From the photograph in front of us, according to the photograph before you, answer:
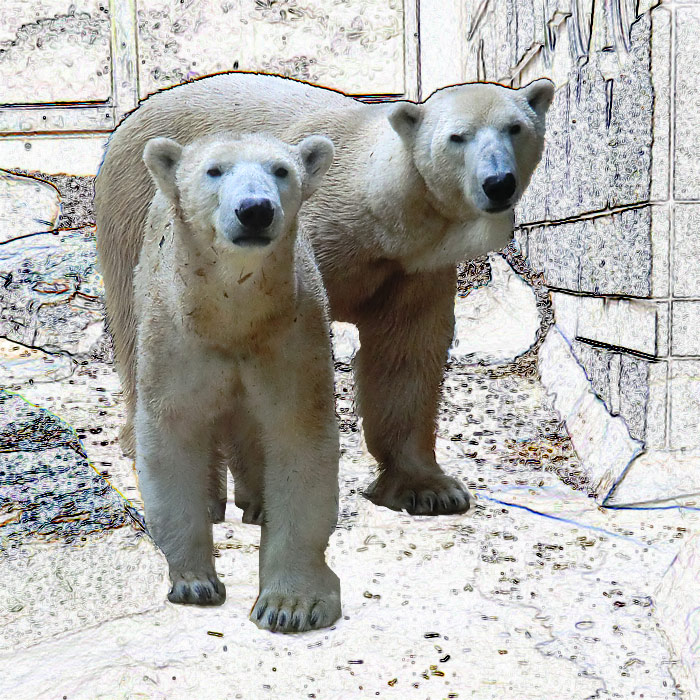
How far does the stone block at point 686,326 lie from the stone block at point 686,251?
0.13 ft

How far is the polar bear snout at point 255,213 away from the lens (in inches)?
71.4

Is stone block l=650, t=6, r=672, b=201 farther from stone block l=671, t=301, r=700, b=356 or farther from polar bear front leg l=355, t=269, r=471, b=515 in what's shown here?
polar bear front leg l=355, t=269, r=471, b=515

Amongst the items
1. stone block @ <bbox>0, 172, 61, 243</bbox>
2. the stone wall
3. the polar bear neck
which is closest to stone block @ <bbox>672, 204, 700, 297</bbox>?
the stone wall

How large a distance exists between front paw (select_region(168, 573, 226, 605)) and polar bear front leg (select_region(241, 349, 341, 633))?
0.38 feet

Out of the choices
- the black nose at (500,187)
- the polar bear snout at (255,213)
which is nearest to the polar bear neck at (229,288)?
the polar bear snout at (255,213)

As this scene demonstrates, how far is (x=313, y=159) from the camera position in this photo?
2129 mm

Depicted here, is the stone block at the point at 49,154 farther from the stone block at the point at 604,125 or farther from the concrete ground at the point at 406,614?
Answer: the concrete ground at the point at 406,614

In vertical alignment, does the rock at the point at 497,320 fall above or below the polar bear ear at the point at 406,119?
below

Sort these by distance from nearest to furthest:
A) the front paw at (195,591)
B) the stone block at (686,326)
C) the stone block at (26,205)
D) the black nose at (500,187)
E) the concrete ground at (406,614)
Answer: the concrete ground at (406,614) < the front paw at (195,591) < the black nose at (500,187) < the stone block at (686,326) < the stone block at (26,205)

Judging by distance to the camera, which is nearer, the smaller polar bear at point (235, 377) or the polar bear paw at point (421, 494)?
the smaller polar bear at point (235, 377)

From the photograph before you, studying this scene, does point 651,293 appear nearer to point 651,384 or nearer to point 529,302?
point 651,384

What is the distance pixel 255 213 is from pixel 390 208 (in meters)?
0.96

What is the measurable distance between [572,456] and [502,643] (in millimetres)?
1743

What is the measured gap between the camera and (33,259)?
6.16m
